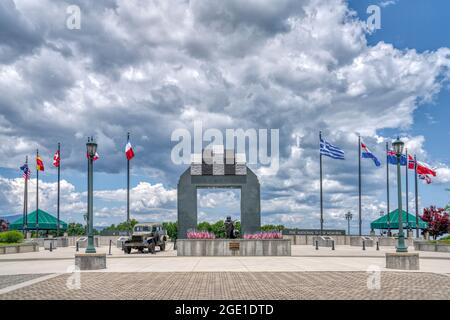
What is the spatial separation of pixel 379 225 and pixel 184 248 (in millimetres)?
42325

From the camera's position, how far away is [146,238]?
117ft

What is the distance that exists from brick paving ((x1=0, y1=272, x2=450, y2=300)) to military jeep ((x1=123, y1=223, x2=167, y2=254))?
16.1m

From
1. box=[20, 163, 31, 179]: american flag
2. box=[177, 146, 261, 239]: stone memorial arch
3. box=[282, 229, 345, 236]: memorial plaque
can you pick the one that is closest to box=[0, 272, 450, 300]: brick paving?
box=[177, 146, 261, 239]: stone memorial arch

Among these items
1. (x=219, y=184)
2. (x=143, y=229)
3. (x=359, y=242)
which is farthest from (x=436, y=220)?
(x=143, y=229)

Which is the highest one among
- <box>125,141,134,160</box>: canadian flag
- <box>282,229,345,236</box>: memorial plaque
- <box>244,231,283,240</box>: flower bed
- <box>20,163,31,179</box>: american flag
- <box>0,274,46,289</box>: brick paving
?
<box>125,141,134,160</box>: canadian flag

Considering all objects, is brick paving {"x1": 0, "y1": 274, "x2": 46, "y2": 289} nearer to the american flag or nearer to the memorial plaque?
the american flag

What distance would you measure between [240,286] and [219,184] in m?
25.4

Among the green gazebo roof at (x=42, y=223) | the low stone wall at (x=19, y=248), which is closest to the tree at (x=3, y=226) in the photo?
the green gazebo roof at (x=42, y=223)

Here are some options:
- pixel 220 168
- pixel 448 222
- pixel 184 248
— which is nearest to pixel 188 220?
pixel 220 168

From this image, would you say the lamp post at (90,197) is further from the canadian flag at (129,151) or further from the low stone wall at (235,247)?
the canadian flag at (129,151)

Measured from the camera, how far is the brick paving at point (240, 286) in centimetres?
1277

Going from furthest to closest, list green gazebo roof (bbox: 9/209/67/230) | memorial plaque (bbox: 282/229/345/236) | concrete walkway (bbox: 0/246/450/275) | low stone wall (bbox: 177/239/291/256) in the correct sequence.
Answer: green gazebo roof (bbox: 9/209/67/230)
memorial plaque (bbox: 282/229/345/236)
low stone wall (bbox: 177/239/291/256)
concrete walkway (bbox: 0/246/450/275)

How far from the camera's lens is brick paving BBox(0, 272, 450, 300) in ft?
41.9
